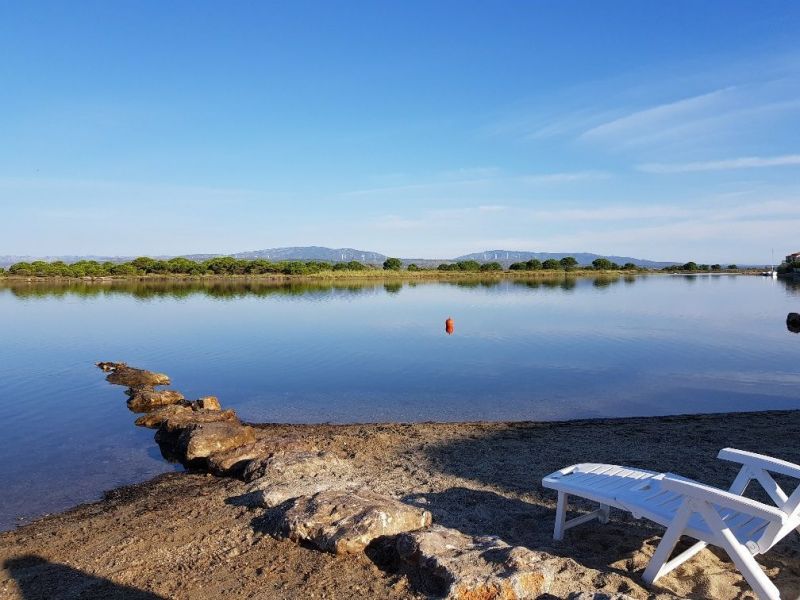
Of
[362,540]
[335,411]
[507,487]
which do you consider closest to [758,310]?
[335,411]

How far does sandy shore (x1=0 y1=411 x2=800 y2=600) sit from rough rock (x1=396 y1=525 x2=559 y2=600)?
0.37ft

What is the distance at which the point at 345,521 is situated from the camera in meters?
4.76

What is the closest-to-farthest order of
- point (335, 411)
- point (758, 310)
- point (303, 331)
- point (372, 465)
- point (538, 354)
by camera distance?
Result: point (372, 465) < point (335, 411) < point (538, 354) < point (303, 331) < point (758, 310)

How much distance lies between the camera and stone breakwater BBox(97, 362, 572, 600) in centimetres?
384

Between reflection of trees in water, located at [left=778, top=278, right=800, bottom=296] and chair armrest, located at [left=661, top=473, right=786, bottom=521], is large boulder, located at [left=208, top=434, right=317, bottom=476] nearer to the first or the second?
chair armrest, located at [left=661, top=473, right=786, bottom=521]

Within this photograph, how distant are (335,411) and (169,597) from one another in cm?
795

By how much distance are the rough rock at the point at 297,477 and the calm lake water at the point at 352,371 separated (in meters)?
2.60

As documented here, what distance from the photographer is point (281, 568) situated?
4.43 metres

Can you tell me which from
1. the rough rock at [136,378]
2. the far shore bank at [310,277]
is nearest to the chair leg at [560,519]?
the rough rock at [136,378]

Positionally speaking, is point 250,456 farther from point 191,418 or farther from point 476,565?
point 476,565

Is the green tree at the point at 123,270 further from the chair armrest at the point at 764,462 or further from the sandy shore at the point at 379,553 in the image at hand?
the chair armrest at the point at 764,462

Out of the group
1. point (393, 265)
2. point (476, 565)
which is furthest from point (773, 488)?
point (393, 265)

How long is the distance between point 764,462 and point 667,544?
1.02 meters

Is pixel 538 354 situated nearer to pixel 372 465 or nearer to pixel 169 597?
pixel 372 465
